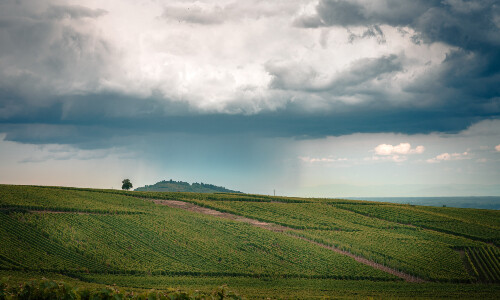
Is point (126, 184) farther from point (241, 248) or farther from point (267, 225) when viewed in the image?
point (241, 248)

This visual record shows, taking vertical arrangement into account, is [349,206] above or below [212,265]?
above

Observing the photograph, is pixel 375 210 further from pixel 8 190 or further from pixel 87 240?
pixel 8 190

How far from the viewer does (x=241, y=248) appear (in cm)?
6825

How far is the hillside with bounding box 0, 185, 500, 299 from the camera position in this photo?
51094 millimetres

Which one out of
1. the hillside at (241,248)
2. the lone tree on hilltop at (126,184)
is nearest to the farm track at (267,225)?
the hillside at (241,248)

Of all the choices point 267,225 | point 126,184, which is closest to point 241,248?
point 267,225

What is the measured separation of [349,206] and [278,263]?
60.3 metres

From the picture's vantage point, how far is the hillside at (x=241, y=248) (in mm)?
51094

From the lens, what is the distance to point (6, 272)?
4603 cm

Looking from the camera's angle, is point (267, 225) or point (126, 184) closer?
point (267, 225)

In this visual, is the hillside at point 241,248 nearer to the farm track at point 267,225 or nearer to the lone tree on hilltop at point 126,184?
the farm track at point 267,225

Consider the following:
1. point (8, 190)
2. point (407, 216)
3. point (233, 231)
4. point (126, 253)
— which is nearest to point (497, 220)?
point (407, 216)

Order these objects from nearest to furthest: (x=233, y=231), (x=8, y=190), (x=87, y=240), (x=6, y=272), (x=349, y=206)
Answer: (x=6, y=272), (x=87, y=240), (x=233, y=231), (x=8, y=190), (x=349, y=206)

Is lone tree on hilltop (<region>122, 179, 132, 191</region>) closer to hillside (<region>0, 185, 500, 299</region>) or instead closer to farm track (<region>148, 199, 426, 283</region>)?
farm track (<region>148, 199, 426, 283</region>)
